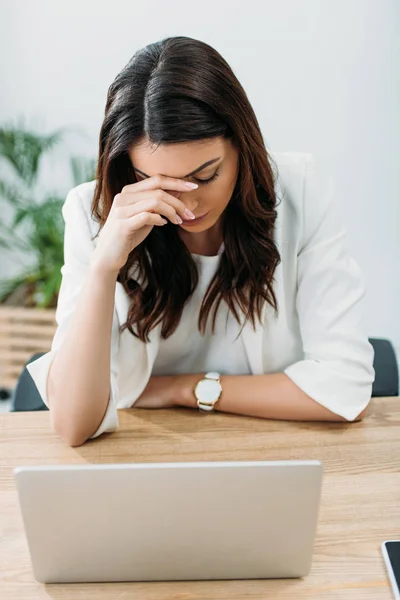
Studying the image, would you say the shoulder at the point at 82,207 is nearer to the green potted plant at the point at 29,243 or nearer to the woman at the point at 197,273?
the woman at the point at 197,273

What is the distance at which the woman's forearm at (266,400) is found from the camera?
1439 mm

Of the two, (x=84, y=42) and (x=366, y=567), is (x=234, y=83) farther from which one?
(x=84, y=42)

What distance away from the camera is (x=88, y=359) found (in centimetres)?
138

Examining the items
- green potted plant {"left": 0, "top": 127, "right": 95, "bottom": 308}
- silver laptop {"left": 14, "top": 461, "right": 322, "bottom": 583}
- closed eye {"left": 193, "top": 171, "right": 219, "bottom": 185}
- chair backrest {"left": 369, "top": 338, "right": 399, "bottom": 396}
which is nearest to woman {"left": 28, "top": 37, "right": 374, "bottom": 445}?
closed eye {"left": 193, "top": 171, "right": 219, "bottom": 185}

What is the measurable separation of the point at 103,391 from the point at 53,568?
16.5 inches

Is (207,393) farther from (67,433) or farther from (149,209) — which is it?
(149,209)

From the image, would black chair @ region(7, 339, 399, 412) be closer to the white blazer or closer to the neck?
the white blazer

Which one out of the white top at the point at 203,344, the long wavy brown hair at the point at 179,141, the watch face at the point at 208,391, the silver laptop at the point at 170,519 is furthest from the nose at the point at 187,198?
the silver laptop at the point at 170,519

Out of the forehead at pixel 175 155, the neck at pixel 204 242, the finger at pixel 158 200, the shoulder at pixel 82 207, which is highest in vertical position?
the forehead at pixel 175 155

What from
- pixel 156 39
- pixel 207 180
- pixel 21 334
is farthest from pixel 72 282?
pixel 156 39

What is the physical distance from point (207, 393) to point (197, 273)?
27 cm

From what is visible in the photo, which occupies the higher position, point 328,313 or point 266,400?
point 328,313

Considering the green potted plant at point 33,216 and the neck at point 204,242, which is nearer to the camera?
the neck at point 204,242

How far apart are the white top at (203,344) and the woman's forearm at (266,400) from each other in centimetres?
16
